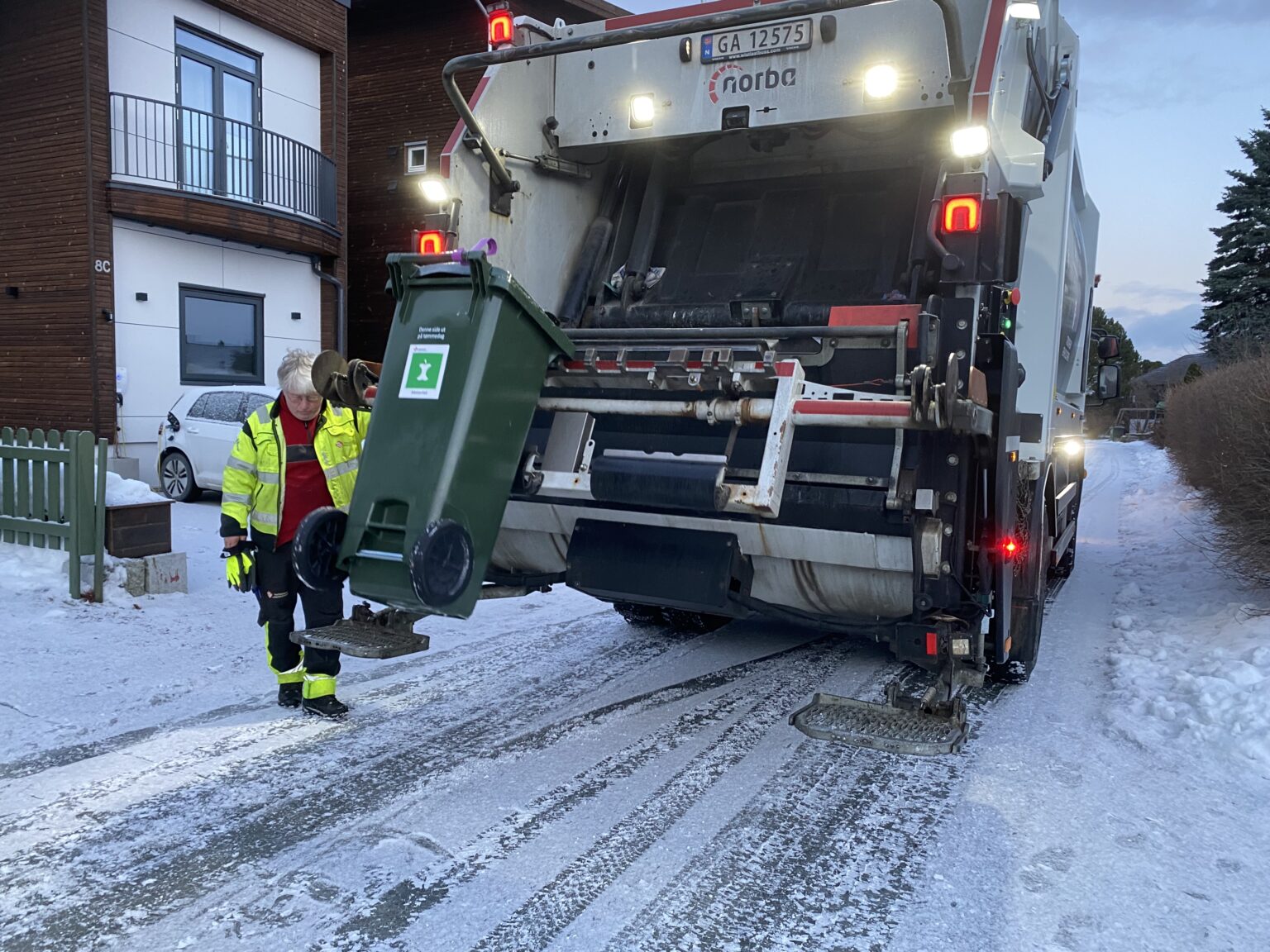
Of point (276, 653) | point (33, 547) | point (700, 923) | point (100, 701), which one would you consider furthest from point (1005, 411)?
point (33, 547)

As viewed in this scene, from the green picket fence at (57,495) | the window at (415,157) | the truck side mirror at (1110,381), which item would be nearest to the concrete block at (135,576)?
the green picket fence at (57,495)

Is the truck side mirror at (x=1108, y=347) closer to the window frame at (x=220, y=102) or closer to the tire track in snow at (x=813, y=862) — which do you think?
the tire track in snow at (x=813, y=862)

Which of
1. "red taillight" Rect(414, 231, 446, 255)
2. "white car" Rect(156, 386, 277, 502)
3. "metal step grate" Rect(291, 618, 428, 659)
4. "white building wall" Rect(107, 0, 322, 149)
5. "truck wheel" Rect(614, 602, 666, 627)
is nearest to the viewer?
"metal step grate" Rect(291, 618, 428, 659)

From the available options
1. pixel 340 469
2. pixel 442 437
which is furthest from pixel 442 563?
pixel 340 469

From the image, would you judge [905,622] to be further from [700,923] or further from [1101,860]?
[700,923]

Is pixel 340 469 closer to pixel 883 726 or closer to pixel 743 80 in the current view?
pixel 883 726

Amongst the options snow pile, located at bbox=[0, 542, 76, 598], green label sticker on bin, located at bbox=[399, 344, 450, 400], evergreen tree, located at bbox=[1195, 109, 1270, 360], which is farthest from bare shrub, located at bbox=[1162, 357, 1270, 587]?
evergreen tree, located at bbox=[1195, 109, 1270, 360]

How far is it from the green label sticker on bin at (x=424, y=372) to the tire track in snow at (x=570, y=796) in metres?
1.39

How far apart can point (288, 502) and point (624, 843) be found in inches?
80.2

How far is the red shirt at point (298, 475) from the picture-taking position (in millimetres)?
4113

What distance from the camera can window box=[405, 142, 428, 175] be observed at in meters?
17.4

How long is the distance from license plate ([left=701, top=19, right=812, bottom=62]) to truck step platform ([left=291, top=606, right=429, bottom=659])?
9.68ft

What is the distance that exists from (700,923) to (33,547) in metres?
5.11

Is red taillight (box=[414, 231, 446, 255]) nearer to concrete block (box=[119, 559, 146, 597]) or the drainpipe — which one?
concrete block (box=[119, 559, 146, 597])
